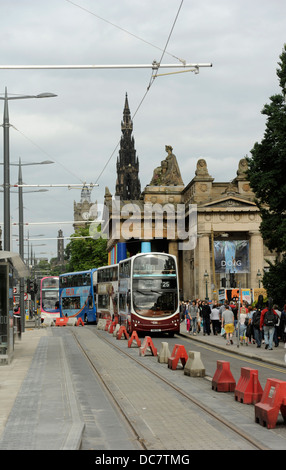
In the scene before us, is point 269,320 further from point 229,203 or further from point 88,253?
point 88,253

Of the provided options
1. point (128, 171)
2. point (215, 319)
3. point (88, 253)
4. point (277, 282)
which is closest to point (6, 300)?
point (277, 282)

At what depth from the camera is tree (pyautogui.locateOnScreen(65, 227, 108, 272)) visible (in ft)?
391

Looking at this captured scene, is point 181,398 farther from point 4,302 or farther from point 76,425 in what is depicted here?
point 4,302

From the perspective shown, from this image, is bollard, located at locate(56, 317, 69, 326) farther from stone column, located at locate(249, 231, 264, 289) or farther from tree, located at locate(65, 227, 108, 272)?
tree, located at locate(65, 227, 108, 272)

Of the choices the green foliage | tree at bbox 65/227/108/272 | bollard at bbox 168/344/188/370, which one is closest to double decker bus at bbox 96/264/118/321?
the green foliage

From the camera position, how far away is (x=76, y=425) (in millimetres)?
11219

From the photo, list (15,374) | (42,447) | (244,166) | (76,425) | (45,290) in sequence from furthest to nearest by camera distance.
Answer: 1. (244,166)
2. (45,290)
3. (15,374)
4. (76,425)
5. (42,447)

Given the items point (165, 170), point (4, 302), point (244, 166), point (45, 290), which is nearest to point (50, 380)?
point (4, 302)

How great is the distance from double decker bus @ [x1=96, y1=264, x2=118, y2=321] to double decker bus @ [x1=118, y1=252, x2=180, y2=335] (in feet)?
23.1

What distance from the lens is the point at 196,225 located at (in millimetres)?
84312

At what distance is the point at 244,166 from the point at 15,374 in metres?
65.8

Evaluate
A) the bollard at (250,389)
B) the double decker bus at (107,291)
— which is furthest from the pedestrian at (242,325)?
the bollard at (250,389)

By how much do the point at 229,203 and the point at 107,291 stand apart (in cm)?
3751
